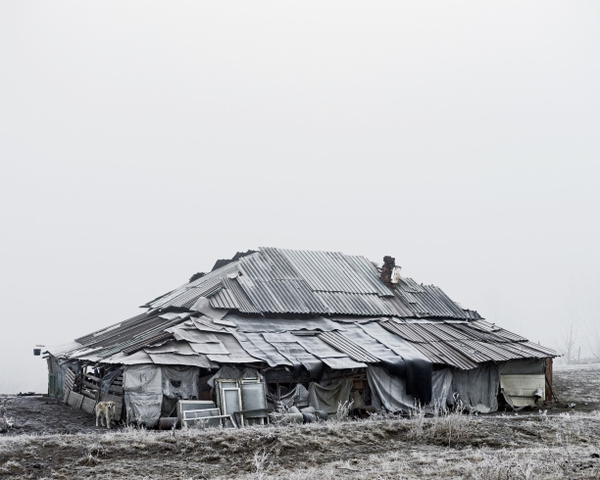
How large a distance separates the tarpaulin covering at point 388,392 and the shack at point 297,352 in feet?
0.11

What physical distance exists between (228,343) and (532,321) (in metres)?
130

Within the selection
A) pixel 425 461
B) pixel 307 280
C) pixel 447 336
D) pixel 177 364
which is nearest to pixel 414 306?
pixel 447 336

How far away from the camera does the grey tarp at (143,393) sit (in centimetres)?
1625

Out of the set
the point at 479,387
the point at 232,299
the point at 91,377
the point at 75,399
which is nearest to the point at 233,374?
the point at 232,299

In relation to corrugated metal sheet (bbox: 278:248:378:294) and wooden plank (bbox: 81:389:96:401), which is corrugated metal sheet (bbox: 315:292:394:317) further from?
wooden plank (bbox: 81:389:96:401)

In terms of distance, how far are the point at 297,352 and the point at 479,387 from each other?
7193 mm

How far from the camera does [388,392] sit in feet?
64.4

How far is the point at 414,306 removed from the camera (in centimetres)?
2656

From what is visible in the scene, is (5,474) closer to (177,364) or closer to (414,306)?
(177,364)

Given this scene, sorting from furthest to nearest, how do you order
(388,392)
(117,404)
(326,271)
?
(326,271)
(388,392)
(117,404)

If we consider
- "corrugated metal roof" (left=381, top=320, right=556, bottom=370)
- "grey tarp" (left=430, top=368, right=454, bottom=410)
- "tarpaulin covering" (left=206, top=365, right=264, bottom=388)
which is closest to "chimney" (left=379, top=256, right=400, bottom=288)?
"corrugated metal roof" (left=381, top=320, right=556, bottom=370)

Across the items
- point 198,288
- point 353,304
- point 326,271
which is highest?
point 326,271

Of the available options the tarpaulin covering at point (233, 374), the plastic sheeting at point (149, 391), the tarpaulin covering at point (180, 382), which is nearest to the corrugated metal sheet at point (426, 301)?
the tarpaulin covering at point (233, 374)

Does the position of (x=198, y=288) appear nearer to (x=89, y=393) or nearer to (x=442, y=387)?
(x=89, y=393)
